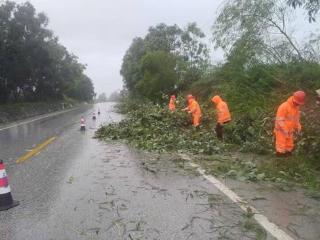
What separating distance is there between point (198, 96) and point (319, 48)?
16911 mm

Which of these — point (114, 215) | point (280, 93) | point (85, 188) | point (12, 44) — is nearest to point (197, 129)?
point (280, 93)

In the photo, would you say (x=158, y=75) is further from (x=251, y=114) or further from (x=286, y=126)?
(x=286, y=126)

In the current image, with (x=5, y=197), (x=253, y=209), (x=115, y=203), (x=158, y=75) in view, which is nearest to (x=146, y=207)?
(x=115, y=203)

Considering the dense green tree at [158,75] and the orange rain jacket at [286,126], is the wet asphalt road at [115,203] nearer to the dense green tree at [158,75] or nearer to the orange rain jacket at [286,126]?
the orange rain jacket at [286,126]

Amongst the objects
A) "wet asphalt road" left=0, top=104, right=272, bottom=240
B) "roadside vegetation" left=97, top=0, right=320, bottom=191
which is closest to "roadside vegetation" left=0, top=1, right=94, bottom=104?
"roadside vegetation" left=97, top=0, right=320, bottom=191

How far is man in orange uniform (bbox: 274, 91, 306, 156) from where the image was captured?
408 inches

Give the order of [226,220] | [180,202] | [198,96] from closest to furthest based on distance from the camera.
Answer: [226,220] → [180,202] → [198,96]

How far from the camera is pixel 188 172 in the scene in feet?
31.9

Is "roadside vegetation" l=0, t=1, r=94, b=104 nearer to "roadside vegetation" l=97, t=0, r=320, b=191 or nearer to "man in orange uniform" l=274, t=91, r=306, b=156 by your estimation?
"roadside vegetation" l=97, t=0, r=320, b=191

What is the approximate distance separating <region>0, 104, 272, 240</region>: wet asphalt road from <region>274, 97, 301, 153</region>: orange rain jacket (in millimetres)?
Result: 2197

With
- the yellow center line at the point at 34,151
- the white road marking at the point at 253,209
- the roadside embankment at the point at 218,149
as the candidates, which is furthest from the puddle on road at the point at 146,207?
the yellow center line at the point at 34,151

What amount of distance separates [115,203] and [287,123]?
4.90 meters

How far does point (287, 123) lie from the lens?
10.4 metres

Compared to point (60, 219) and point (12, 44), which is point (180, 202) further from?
point (12, 44)
